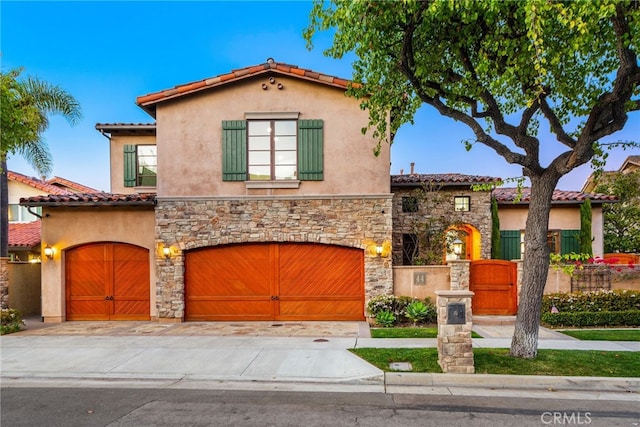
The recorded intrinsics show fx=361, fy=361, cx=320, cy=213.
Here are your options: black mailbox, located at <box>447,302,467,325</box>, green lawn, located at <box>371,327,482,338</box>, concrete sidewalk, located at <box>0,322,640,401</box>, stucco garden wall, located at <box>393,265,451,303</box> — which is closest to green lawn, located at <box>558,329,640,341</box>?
concrete sidewalk, located at <box>0,322,640,401</box>

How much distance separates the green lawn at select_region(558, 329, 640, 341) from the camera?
870cm

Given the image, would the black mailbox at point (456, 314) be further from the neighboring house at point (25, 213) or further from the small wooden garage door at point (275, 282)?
the neighboring house at point (25, 213)

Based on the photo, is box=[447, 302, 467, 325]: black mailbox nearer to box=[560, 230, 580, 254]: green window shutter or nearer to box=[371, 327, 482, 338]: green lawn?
box=[371, 327, 482, 338]: green lawn

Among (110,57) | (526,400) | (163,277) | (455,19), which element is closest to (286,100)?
(455,19)

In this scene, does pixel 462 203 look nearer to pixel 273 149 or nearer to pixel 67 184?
pixel 273 149

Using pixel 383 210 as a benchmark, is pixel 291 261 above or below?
below

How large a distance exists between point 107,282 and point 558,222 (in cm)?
1705

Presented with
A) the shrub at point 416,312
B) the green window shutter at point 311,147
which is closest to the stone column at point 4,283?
the green window shutter at point 311,147

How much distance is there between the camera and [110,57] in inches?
886

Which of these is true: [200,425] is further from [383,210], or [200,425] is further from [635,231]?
[635,231]

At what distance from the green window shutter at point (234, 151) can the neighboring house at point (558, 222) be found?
1033cm

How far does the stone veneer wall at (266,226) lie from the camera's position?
36.8 ft

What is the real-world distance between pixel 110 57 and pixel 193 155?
16.3 m

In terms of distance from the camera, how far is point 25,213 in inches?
760
